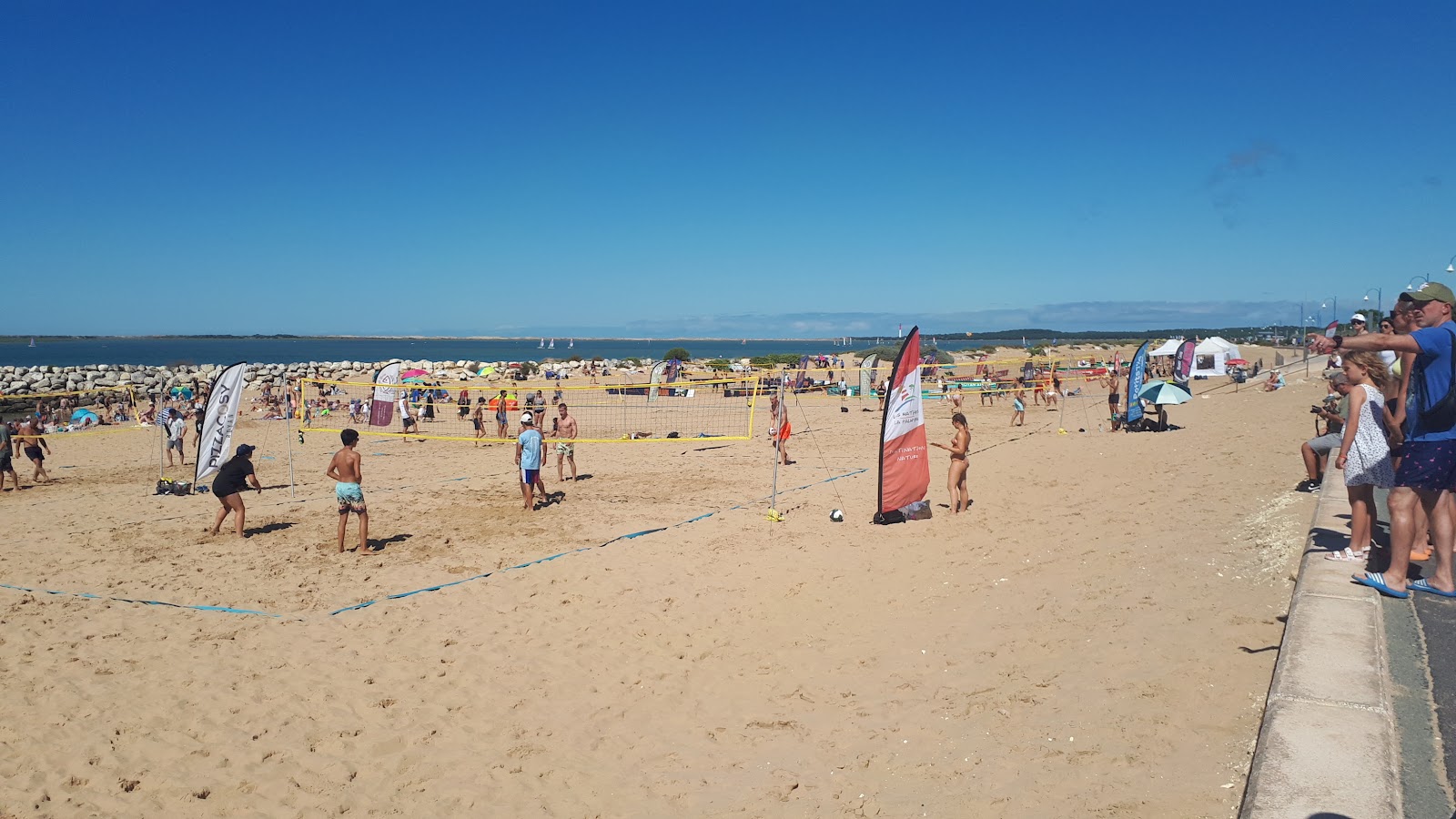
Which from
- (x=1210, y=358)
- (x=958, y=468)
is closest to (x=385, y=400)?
(x=958, y=468)

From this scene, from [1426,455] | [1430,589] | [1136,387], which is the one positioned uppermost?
[1426,455]

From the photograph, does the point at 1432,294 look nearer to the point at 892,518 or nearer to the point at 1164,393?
the point at 892,518

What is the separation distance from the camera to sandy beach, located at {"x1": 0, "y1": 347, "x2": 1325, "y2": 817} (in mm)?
3631

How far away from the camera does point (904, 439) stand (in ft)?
27.4

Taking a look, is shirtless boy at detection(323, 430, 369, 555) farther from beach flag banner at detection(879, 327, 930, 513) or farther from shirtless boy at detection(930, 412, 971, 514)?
shirtless boy at detection(930, 412, 971, 514)

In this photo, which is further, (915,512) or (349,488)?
(915,512)

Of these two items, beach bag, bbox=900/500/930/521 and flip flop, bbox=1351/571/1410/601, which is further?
beach bag, bbox=900/500/930/521

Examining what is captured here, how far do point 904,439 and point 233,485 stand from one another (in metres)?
7.13

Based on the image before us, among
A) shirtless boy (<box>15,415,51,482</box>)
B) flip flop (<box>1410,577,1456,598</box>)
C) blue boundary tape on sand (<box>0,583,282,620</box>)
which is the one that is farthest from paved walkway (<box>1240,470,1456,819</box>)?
shirtless boy (<box>15,415,51,482</box>)

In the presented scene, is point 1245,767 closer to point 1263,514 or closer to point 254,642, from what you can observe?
point 1263,514

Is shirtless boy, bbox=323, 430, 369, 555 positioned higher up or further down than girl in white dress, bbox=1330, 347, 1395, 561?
further down

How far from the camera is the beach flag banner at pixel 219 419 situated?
10346 mm

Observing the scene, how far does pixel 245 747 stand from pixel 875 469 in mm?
9969

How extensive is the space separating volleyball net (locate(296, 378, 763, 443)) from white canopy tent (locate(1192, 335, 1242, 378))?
23.9 metres
